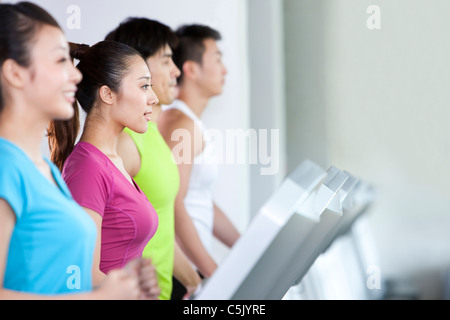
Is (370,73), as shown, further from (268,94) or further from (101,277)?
(101,277)

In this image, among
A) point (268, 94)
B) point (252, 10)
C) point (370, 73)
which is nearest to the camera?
point (252, 10)

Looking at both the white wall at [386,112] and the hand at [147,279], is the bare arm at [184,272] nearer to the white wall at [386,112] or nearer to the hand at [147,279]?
the hand at [147,279]

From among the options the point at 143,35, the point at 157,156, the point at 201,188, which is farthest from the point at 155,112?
the point at 201,188

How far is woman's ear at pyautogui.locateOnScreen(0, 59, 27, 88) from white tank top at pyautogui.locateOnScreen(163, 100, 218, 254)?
3.56ft

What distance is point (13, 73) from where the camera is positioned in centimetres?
109

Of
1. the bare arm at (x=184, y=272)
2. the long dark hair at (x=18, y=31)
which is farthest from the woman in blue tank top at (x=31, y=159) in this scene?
the bare arm at (x=184, y=272)

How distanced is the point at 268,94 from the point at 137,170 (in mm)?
1976

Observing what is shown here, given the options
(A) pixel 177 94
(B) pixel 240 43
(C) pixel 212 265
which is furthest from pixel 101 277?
(B) pixel 240 43

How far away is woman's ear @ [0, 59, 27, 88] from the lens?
3.58 ft

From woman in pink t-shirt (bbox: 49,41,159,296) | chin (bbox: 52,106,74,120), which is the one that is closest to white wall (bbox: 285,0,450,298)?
woman in pink t-shirt (bbox: 49,41,159,296)

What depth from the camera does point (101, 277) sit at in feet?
4.41

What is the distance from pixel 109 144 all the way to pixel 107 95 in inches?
3.8

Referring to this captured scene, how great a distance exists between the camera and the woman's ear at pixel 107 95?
1.45 meters

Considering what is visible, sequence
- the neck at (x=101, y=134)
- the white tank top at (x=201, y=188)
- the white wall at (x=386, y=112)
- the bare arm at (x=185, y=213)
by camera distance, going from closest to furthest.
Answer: the neck at (x=101, y=134) → the bare arm at (x=185, y=213) → the white tank top at (x=201, y=188) → the white wall at (x=386, y=112)
